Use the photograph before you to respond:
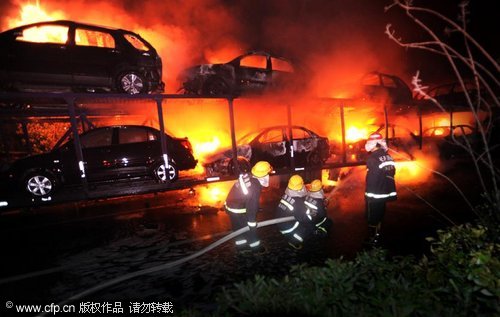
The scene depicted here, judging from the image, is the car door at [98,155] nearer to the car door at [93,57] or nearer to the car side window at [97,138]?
the car side window at [97,138]

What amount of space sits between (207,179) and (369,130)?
27.2ft

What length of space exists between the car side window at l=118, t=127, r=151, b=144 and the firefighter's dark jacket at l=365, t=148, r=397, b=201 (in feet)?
16.6

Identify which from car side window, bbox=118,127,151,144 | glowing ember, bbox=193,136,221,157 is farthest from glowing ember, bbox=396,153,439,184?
car side window, bbox=118,127,151,144

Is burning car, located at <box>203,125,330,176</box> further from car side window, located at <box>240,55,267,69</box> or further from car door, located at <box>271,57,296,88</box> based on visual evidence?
car side window, located at <box>240,55,267,69</box>

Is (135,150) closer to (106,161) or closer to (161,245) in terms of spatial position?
(106,161)

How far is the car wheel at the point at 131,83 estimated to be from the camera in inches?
278

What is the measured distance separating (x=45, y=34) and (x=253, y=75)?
5040mm

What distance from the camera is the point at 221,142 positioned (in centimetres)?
1041

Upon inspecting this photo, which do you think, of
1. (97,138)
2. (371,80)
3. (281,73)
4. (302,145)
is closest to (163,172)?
(97,138)

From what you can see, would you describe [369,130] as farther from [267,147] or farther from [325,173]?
[267,147]

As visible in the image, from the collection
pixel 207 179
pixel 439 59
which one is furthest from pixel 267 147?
pixel 439 59

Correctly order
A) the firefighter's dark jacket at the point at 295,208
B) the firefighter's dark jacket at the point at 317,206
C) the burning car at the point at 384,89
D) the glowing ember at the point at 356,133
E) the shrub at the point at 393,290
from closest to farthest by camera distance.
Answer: the shrub at the point at 393,290 → the firefighter's dark jacket at the point at 295,208 → the firefighter's dark jacket at the point at 317,206 → the burning car at the point at 384,89 → the glowing ember at the point at 356,133

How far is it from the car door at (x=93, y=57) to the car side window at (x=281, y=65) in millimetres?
4493

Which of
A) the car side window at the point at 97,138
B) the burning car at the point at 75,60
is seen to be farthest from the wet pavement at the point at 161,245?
the burning car at the point at 75,60
